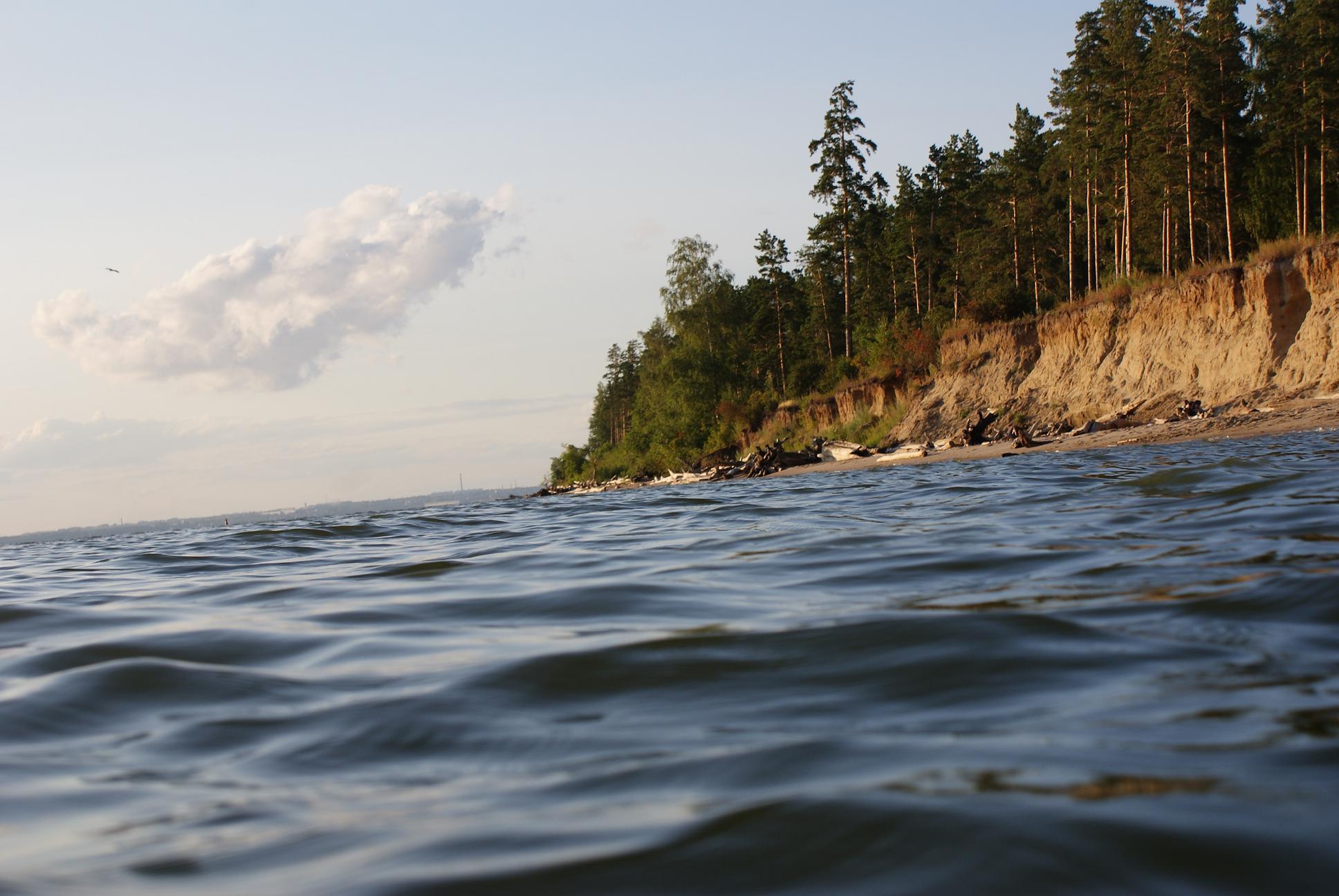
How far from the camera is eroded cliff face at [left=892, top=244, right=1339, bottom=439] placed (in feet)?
86.6

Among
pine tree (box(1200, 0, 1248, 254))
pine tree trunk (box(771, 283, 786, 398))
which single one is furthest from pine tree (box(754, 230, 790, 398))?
pine tree (box(1200, 0, 1248, 254))

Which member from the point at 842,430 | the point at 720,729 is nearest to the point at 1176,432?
the point at 842,430

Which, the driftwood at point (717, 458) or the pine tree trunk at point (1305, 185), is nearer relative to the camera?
the pine tree trunk at point (1305, 185)

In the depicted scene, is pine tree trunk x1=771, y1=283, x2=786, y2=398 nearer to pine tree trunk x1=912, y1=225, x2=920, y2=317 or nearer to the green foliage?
the green foliage

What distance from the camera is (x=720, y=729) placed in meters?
2.62

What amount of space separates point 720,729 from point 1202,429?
2396 centimetres

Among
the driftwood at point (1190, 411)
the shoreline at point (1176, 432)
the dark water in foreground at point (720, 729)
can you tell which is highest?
the driftwood at point (1190, 411)

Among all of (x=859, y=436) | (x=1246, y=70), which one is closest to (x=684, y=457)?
(x=859, y=436)

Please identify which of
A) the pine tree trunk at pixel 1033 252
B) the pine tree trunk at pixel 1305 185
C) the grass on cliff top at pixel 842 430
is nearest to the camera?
the pine tree trunk at pixel 1305 185

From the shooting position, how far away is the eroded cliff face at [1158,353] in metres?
26.4

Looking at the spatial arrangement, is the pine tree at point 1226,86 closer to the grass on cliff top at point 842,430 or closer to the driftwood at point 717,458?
the grass on cliff top at point 842,430

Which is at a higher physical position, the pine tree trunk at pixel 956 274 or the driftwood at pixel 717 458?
the pine tree trunk at pixel 956 274

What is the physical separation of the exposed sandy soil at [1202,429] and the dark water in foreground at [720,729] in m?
17.9

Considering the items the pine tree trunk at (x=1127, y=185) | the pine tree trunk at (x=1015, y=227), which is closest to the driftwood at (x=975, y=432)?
the pine tree trunk at (x=1127, y=185)
